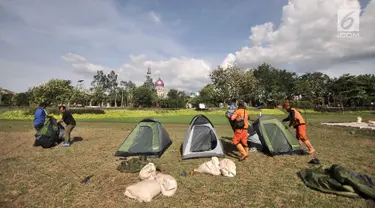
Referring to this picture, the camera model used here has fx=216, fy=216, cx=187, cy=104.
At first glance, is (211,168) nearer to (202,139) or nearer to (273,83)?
(202,139)

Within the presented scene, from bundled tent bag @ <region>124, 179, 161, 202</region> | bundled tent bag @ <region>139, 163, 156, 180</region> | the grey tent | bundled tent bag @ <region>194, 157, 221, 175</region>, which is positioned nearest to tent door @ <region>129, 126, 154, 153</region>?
the grey tent

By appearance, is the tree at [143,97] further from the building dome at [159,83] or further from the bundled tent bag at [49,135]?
the bundled tent bag at [49,135]

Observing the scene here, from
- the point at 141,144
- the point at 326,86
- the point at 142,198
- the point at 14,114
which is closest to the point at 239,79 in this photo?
the point at 326,86

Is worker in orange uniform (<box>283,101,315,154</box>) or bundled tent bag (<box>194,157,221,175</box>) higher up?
worker in orange uniform (<box>283,101,315,154</box>)

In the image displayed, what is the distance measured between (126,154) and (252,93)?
50.7 m

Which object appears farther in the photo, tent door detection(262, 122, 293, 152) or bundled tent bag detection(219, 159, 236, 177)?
tent door detection(262, 122, 293, 152)

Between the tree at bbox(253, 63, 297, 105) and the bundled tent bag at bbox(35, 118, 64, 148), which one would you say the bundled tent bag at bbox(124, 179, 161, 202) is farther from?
the tree at bbox(253, 63, 297, 105)

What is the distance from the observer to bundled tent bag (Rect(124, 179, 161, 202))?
4699mm

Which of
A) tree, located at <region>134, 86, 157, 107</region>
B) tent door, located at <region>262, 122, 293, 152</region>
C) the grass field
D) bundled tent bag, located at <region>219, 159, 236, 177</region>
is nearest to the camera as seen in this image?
the grass field

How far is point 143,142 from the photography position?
8594 millimetres

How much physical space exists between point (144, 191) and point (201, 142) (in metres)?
3.87

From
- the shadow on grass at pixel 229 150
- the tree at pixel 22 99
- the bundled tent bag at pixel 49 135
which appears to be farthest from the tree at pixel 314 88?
the tree at pixel 22 99

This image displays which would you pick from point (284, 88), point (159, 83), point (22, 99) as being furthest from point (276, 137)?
point (159, 83)

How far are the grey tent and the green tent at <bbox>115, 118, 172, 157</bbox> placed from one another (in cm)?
114
